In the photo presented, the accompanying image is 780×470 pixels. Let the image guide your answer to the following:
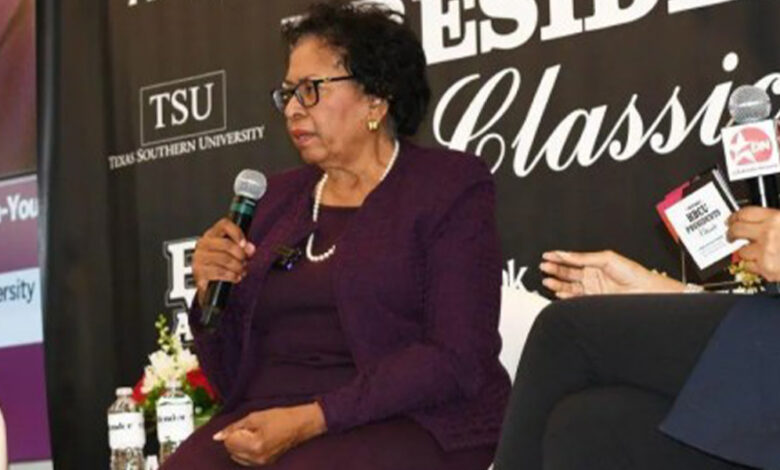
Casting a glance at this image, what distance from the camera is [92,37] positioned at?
5207mm

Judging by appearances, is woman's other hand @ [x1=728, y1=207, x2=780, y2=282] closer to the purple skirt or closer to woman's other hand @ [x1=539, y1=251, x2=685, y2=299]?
woman's other hand @ [x1=539, y1=251, x2=685, y2=299]

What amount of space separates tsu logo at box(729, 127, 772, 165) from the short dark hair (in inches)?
49.6

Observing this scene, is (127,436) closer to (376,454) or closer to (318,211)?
(318,211)

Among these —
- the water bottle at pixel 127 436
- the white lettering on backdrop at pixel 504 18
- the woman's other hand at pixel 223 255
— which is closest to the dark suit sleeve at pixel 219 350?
the woman's other hand at pixel 223 255

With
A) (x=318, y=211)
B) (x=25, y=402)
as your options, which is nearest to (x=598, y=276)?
(x=318, y=211)

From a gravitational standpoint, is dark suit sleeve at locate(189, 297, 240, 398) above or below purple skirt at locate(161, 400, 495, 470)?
above

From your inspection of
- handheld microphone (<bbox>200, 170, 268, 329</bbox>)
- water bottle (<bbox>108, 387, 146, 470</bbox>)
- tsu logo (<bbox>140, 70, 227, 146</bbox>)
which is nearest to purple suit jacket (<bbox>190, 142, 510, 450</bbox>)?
handheld microphone (<bbox>200, 170, 268, 329</bbox>)

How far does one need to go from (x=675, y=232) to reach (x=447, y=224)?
50 centimetres

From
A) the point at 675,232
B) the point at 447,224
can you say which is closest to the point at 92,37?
the point at 447,224

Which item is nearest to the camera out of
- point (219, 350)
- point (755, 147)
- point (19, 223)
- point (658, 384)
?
point (658, 384)

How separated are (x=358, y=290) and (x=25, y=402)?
2831mm

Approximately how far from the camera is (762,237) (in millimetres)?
2002

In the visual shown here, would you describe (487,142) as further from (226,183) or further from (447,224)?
(447,224)

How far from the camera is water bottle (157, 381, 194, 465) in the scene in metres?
3.70
